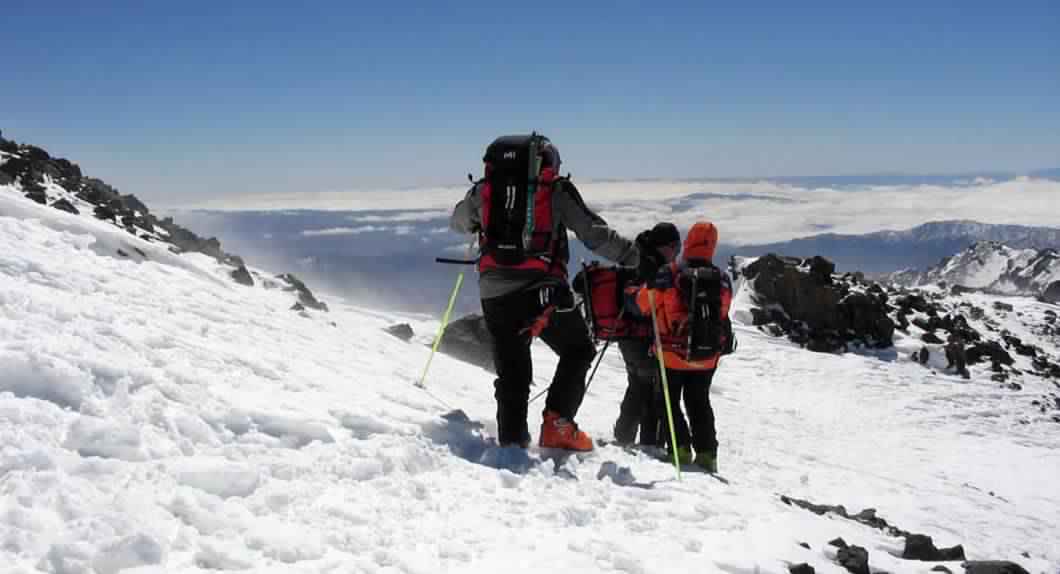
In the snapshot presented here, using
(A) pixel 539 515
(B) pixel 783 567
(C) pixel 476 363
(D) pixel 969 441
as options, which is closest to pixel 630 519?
(A) pixel 539 515

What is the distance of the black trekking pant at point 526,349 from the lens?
718cm

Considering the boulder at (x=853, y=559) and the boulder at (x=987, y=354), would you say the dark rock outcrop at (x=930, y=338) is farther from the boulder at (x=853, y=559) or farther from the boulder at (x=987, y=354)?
the boulder at (x=853, y=559)

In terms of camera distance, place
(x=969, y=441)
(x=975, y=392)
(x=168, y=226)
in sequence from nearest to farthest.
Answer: (x=969, y=441), (x=975, y=392), (x=168, y=226)

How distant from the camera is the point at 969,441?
19.3m

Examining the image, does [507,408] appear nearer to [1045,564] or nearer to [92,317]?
[92,317]

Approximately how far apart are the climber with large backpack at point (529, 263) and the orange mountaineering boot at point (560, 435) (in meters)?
0.01

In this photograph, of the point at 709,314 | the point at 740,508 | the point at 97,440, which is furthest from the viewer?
the point at 709,314

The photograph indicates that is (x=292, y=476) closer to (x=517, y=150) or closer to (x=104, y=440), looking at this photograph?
(x=104, y=440)

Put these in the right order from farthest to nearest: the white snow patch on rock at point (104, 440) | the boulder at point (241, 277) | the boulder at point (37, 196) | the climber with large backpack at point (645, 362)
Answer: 1. the boulder at point (37, 196)
2. the boulder at point (241, 277)
3. the climber with large backpack at point (645, 362)
4. the white snow patch on rock at point (104, 440)

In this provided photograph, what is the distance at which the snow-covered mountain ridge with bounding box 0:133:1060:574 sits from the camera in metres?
4.11

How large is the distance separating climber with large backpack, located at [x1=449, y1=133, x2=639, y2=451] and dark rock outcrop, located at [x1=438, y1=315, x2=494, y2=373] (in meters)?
9.71

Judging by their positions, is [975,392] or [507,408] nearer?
[507,408]

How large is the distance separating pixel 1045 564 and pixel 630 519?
473 centimetres

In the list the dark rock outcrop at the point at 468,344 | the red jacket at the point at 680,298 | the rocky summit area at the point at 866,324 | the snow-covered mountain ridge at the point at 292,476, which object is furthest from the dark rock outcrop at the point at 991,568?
the rocky summit area at the point at 866,324
